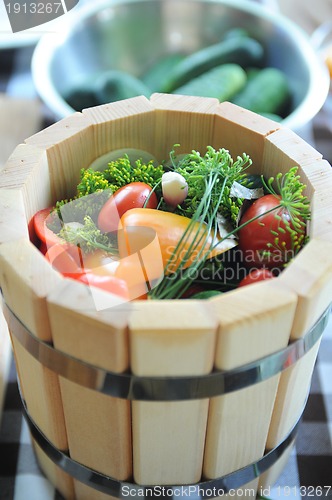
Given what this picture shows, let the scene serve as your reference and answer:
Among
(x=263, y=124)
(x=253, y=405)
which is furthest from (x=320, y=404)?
(x=263, y=124)

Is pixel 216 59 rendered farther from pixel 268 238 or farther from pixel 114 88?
pixel 268 238

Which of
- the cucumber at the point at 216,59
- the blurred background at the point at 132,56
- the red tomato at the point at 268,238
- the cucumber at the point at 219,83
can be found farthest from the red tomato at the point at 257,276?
the cucumber at the point at 216,59

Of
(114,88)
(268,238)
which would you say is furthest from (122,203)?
(114,88)

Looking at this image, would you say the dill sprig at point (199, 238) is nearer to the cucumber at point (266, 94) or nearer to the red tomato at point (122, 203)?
the red tomato at point (122, 203)

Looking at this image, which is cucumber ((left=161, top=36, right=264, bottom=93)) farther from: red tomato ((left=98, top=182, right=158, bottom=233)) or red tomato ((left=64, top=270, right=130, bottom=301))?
red tomato ((left=64, top=270, right=130, bottom=301))

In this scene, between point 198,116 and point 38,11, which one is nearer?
point 198,116

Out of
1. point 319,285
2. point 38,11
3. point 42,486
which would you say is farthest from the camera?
point 38,11

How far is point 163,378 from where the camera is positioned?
0.54 metres

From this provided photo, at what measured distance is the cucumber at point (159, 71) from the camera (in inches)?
47.8

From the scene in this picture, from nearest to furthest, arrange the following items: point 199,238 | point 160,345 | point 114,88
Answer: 1. point 160,345
2. point 199,238
3. point 114,88

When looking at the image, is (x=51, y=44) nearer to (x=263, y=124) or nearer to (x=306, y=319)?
(x=263, y=124)

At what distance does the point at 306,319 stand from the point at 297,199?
0.48ft

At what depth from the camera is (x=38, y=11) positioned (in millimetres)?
1131

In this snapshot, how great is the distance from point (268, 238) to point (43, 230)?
23 centimetres
